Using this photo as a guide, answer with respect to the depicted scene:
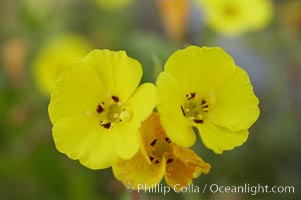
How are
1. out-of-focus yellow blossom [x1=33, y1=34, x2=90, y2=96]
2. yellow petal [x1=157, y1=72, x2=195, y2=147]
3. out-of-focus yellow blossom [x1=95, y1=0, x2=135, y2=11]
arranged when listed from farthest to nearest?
out-of-focus yellow blossom [x1=95, y1=0, x2=135, y2=11] → out-of-focus yellow blossom [x1=33, y1=34, x2=90, y2=96] → yellow petal [x1=157, y1=72, x2=195, y2=147]

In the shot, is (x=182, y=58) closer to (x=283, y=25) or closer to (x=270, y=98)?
(x=270, y=98)

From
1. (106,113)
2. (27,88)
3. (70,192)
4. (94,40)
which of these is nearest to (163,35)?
(94,40)

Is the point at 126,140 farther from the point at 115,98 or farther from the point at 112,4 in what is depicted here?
the point at 112,4

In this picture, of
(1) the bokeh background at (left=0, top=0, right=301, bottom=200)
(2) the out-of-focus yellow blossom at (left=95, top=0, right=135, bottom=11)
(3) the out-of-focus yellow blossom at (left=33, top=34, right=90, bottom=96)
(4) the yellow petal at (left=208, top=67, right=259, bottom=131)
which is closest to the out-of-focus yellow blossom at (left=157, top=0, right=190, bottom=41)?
(1) the bokeh background at (left=0, top=0, right=301, bottom=200)

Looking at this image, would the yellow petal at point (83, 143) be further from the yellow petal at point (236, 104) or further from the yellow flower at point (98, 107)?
the yellow petal at point (236, 104)

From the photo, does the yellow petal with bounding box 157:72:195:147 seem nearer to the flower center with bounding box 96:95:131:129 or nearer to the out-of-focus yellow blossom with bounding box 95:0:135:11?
the flower center with bounding box 96:95:131:129

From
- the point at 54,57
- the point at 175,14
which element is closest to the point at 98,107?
the point at 175,14
